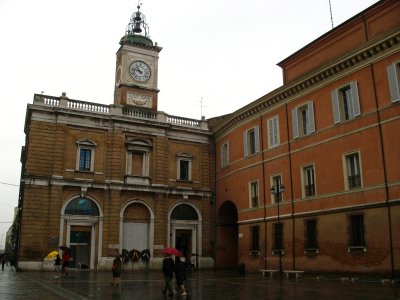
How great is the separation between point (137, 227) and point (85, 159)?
6858 mm

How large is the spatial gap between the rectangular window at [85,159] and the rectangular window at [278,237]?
50.4 ft

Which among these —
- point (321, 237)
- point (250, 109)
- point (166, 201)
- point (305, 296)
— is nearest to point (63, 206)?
point (166, 201)

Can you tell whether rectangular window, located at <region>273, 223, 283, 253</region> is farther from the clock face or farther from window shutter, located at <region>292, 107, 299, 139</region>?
the clock face

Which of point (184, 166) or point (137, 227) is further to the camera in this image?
point (184, 166)

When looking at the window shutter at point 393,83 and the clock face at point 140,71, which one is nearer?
the window shutter at point 393,83

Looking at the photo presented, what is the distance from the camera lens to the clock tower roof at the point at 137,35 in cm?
4098

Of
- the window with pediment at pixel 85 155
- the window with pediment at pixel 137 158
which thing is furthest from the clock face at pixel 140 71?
the window with pediment at pixel 85 155

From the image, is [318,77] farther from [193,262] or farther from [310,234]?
[193,262]

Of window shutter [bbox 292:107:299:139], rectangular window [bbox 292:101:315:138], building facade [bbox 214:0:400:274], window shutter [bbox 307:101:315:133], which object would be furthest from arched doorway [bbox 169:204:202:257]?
window shutter [bbox 307:101:315:133]

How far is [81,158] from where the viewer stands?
34.8 metres

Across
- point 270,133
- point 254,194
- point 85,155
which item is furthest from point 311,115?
point 85,155

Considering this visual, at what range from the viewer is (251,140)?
1305 inches

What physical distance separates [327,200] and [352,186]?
191 centimetres

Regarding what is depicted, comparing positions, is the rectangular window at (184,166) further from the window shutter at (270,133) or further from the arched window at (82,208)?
the window shutter at (270,133)
